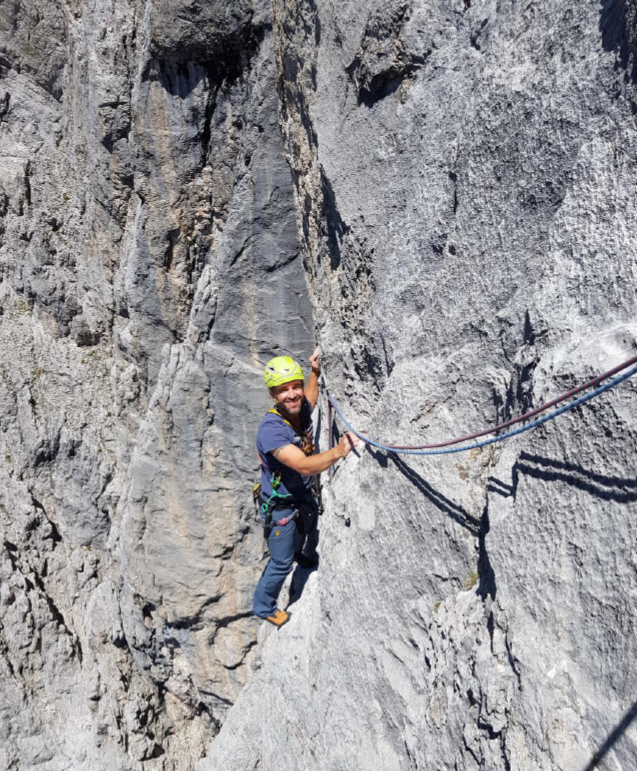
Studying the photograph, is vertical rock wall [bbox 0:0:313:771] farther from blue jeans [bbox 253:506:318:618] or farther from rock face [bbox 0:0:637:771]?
blue jeans [bbox 253:506:318:618]

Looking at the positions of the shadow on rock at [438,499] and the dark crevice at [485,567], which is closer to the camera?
the dark crevice at [485,567]

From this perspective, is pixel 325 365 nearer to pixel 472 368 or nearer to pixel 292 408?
pixel 292 408

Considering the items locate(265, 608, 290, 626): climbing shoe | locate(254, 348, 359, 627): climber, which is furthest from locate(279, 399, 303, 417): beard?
locate(265, 608, 290, 626): climbing shoe

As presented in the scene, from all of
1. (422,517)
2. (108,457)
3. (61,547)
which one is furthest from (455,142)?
(61,547)

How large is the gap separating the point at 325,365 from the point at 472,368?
1.78 meters

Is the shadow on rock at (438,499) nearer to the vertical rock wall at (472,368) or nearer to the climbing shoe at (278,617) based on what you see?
the vertical rock wall at (472,368)

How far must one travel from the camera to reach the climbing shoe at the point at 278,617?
549cm

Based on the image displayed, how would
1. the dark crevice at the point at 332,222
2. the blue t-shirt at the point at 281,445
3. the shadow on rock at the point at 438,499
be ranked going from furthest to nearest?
the blue t-shirt at the point at 281,445, the dark crevice at the point at 332,222, the shadow on rock at the point at 438,499

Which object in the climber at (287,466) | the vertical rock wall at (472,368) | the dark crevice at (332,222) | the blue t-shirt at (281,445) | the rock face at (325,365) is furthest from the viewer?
the blue t-shirt at (281,445)

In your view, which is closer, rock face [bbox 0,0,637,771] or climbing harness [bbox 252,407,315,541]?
rock face [bbox 0,0,637,771]

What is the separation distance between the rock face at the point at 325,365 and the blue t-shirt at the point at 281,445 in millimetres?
553

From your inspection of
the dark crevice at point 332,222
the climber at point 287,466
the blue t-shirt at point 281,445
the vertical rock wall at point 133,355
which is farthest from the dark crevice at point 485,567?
the vertical rock wall at point 133,355

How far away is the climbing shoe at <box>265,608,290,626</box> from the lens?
18.0 feet

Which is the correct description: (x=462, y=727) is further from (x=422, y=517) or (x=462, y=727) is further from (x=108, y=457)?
(x=108, y=457)
